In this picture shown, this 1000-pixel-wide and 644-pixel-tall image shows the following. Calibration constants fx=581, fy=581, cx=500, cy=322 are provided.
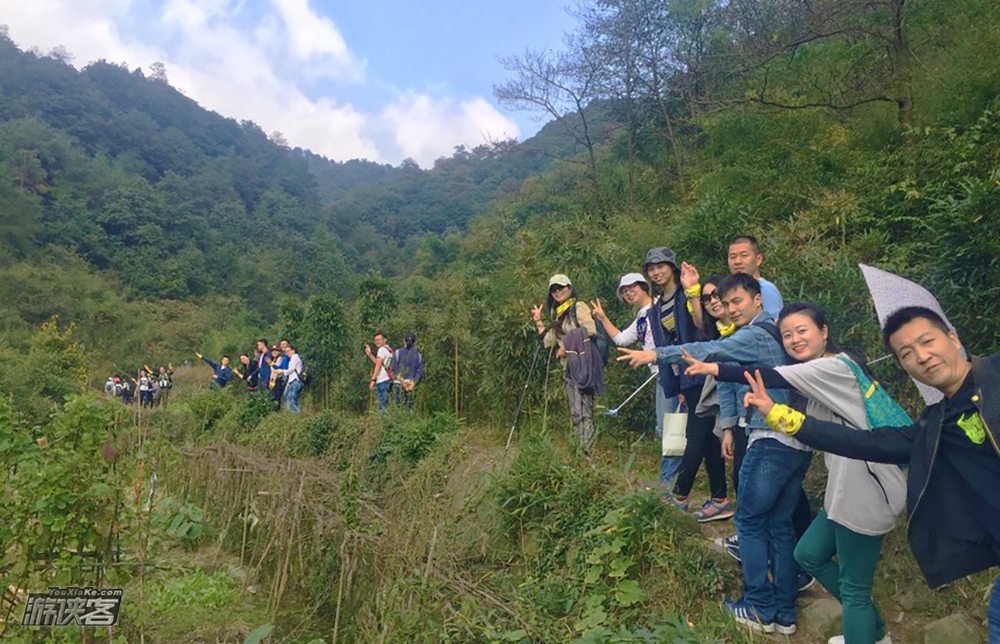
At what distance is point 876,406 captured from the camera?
210cm

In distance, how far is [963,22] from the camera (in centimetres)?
755

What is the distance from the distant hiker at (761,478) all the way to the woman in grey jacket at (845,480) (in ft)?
1.01

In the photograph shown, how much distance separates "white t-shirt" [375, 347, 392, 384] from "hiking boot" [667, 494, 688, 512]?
5.88 m

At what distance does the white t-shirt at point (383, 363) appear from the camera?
29.1 feet

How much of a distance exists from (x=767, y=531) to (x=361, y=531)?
295 cm

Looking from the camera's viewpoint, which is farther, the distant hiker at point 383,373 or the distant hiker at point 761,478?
the distant hiker at point 383,373

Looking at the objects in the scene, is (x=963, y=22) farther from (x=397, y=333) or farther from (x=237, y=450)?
(x=237, y=450)

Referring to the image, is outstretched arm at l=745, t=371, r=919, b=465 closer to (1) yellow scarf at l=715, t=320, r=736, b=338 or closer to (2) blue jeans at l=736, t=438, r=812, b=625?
(2) blue jeans at l=736, t=438, r=812, b=625

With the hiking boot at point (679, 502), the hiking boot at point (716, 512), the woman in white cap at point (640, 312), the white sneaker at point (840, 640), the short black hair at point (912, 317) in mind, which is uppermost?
the woman in white cap at point (640, 312)

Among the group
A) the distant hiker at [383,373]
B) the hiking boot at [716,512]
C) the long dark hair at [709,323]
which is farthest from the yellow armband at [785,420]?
the distant hiker at [383,373]

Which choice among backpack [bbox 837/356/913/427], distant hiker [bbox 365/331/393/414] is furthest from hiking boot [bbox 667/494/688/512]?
distant hiker [bbox 365/331/393/414]

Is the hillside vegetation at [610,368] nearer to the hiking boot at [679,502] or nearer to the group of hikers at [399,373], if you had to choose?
the hiking boot at [679,502]

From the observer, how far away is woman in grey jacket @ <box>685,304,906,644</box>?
2.11 m

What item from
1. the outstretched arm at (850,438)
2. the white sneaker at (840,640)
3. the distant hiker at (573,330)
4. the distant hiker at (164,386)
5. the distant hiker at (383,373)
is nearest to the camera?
the outstretched arm at (850,438)
